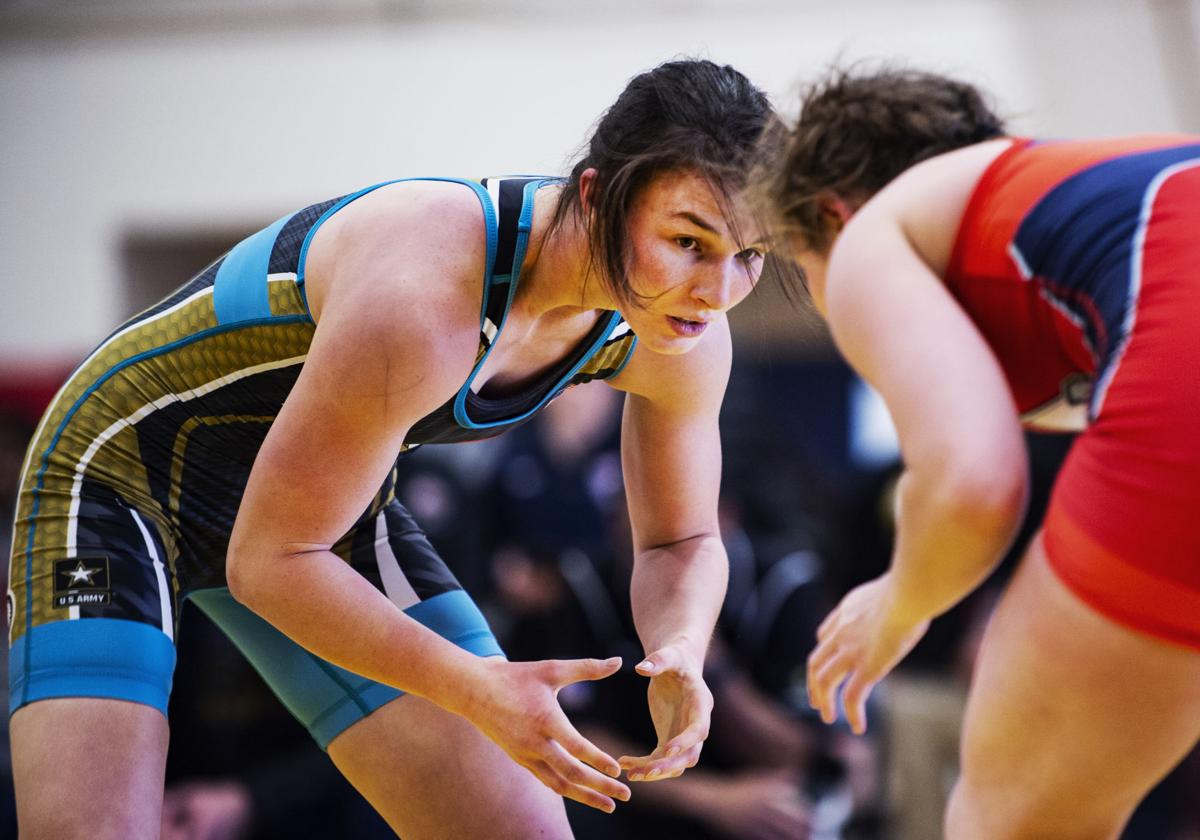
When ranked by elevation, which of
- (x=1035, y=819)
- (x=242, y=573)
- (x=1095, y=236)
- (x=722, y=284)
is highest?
(x=1095, y=236)

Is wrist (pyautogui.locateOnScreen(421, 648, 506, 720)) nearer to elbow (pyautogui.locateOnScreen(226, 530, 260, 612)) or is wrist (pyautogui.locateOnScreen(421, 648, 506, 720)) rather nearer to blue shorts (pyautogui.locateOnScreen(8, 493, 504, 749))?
elbow (pyautogui.locateOnScreen(226, 530, 260, 612))

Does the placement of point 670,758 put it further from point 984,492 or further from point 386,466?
point 984,492

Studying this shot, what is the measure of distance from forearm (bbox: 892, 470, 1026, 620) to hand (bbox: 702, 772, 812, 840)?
201cm

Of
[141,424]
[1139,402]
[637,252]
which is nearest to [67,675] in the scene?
[141,424]

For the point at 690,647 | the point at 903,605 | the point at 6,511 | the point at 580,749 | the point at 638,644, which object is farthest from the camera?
the point at 6,511

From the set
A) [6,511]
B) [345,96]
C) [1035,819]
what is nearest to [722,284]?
[1035,819]

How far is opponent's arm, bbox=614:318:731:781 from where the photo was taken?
2.05 m

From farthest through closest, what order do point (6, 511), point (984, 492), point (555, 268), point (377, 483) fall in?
1. point (6, 511)
2. point (555, 268)
3. point (377, 483)
4. point (984, 492)

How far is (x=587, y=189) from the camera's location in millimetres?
1771

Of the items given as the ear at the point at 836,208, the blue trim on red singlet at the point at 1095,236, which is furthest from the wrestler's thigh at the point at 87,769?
the blue trim on red singlet at the point at 1095,236

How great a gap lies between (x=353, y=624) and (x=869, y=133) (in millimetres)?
852

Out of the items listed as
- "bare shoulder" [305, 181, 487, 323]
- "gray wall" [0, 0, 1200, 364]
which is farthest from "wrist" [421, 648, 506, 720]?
"gray wall" [0, 0, 1200, 364]

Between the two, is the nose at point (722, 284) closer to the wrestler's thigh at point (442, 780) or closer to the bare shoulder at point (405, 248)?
the bare shoulder at point (405, 248)

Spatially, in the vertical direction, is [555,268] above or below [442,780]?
above
